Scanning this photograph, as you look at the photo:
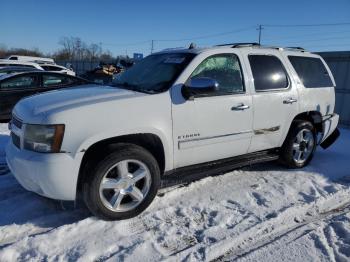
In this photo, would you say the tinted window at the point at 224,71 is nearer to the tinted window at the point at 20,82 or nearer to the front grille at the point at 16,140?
the front grille at the point at 16,140

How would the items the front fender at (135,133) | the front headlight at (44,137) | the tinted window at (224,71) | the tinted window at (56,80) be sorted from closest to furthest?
the front headlight at (44,137)
the front fender at (135,133)
the tinted window at (224,71)
the tinted window at (56,80)

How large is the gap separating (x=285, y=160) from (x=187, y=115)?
2.23 meters

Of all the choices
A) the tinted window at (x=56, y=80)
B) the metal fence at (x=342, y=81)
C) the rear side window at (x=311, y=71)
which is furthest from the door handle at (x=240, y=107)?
the metal fence at (x=342, y=81)

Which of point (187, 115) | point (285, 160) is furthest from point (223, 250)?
point (285, 160)

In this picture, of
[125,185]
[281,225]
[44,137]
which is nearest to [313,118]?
[281,225]

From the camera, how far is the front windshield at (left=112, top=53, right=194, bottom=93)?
161 inches

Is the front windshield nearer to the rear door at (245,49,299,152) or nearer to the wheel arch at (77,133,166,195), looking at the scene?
the wheel arch at (77,133,166,195)

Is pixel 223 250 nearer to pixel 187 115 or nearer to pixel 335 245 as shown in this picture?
pixel 335 245

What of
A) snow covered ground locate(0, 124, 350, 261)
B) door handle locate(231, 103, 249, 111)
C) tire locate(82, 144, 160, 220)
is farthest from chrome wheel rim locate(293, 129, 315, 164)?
tire locate(82, 144, 160, 220)

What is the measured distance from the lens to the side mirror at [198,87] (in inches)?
A: 154

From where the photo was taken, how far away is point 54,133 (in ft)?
10.8

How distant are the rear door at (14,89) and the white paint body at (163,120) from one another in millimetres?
5529

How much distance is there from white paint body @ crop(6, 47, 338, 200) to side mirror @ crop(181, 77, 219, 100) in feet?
0.21

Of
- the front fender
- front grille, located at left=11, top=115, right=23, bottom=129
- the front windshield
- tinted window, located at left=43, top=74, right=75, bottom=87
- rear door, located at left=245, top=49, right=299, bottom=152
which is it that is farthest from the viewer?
tinted window, located at left=43, top=74, right=75, bottom=87
